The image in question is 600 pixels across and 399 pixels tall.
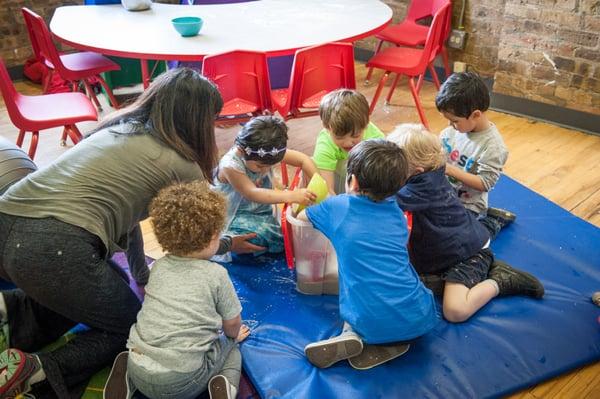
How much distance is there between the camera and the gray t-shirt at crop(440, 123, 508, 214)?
2363 millimetres

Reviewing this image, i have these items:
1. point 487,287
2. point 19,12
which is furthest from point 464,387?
point 19,12

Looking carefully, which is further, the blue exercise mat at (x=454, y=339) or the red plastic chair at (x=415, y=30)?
the red plastic chair at (x=415, y=30)

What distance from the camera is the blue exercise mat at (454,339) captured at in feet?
6.04

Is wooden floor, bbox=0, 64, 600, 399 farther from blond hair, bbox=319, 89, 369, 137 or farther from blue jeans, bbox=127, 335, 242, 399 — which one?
blond hair, bbox=319, 89, 369, 137

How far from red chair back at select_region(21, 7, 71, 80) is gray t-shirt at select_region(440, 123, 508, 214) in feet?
8.05

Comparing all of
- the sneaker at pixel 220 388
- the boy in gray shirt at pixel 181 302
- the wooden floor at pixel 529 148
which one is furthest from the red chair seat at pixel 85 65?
the sneaker at pixel 220 388

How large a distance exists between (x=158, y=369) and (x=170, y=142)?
0.73 m

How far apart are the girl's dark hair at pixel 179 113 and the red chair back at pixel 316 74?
1.15 metres

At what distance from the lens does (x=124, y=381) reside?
176cm

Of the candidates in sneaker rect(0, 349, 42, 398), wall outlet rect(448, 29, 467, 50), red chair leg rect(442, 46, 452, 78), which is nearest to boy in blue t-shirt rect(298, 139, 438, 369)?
sneaker rect(0, 349, 42, 398)

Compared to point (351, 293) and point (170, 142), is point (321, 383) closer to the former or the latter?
point (351, 293)

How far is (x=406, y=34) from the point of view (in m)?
4.23

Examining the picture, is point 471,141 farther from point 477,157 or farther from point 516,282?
point 516,282

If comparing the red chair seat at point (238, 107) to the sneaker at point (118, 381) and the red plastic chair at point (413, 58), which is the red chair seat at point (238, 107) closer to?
the red plastic chair at point (413, 58)
